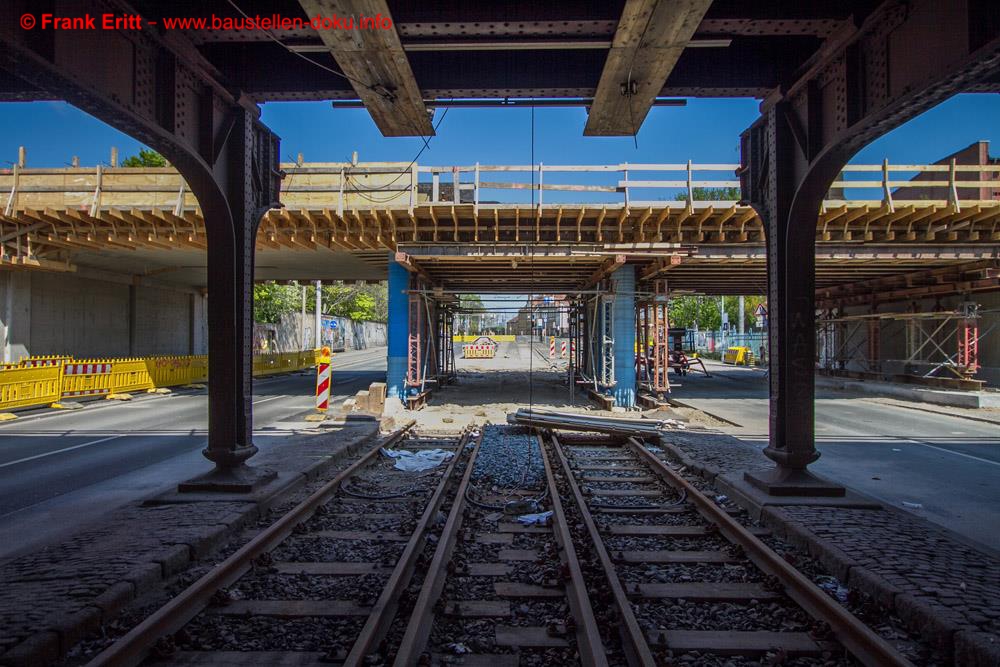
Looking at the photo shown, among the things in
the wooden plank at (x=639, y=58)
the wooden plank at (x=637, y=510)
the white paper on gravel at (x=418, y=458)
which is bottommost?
the white paper on gravel at (x=418, y=458)

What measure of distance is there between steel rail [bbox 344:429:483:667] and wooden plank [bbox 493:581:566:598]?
71 cm

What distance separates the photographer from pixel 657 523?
5.65 m

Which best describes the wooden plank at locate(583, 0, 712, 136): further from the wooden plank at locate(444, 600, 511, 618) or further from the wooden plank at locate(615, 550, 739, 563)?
the wooden plank at locate(444, 600, 511, 618)

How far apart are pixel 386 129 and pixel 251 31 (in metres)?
1.72

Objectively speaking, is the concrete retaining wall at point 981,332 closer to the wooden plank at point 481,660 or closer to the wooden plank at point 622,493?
the wooden plank at point 622,493

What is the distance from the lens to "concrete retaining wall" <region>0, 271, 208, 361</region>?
1848 cm

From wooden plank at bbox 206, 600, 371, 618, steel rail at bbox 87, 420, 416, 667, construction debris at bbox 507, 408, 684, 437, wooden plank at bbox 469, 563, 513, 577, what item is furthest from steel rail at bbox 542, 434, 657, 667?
construction debris at bbox 507, 408, 684, 437

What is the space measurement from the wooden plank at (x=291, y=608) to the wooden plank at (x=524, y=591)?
0.95m

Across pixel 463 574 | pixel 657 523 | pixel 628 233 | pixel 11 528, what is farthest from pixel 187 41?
pixel 628 233

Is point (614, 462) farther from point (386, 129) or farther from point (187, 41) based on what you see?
point (187, 41)

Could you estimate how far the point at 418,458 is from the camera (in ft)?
29.0

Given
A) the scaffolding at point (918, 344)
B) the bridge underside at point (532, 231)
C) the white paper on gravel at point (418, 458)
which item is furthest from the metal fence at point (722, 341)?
the white paper on gravel at point (418, 458)

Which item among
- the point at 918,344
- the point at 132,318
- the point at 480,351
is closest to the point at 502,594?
the point at 132,318

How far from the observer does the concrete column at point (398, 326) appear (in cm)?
1631
